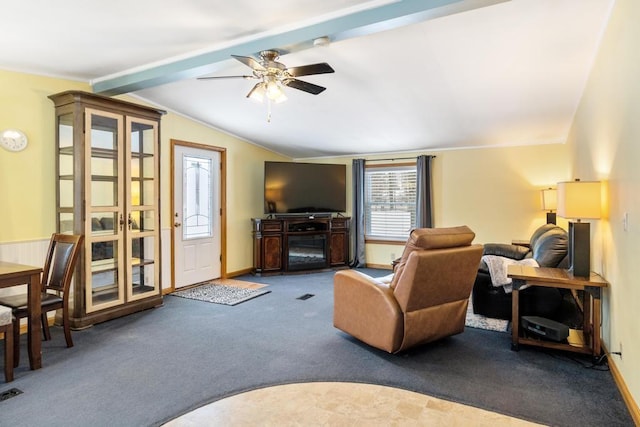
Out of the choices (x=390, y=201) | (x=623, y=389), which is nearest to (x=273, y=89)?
(x=623, y=389)

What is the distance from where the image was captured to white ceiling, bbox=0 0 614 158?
8.48 feet

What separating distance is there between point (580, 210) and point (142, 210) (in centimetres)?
423

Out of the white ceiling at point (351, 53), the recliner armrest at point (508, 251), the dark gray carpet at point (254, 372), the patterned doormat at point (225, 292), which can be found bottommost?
the dark gray carpet at point (254, 372)

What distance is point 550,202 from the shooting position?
17.8ft

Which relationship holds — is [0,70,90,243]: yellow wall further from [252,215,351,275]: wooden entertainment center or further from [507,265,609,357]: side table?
[507,265,609,357]: side table

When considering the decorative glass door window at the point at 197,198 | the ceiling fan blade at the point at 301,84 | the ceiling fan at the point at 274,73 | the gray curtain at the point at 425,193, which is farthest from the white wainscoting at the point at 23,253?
the gray curtain at the point at 425,193

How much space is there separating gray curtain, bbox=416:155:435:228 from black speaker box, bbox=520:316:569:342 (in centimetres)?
325

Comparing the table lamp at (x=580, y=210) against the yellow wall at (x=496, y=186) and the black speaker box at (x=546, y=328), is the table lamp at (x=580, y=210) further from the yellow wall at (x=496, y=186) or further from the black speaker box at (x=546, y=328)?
the yellow wall at (x=496, y=186)

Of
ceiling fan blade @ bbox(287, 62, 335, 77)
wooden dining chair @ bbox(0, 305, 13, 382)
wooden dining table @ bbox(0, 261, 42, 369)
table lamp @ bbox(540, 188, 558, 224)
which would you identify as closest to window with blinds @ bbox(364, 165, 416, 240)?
table lamp @ bbox(540, 188, 558, 224)

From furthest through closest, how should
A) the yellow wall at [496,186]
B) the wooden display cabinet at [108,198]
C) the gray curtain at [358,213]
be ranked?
the gray curtain at [358,213]
the yellow wall at [496,186]
the wooden display cabinet at [108,198]

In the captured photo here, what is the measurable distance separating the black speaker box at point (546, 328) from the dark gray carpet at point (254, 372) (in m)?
0.17

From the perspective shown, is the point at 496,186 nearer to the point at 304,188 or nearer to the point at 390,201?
the point at 390,201

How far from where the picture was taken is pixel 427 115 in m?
4.75

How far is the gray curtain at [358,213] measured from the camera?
6.98 meters
